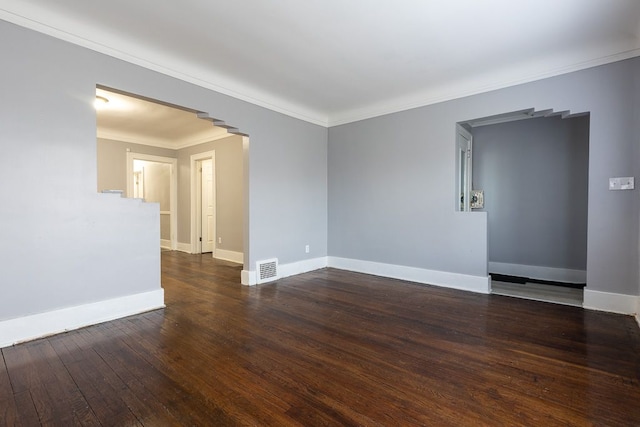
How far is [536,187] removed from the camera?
15.3 feet

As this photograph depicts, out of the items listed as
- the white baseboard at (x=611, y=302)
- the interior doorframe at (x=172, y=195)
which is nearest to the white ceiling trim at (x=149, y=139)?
the interior doorframe at (x=172, y=195)

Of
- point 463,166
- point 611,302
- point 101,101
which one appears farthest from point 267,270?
point 611,302

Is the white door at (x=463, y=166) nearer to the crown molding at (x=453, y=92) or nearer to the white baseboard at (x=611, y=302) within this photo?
the crown molding at (x=453, y=92)

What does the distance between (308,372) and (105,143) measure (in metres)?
6.46

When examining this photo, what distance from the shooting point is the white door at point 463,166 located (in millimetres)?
4152

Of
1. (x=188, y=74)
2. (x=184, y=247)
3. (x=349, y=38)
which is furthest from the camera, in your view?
(x=184, y=247)

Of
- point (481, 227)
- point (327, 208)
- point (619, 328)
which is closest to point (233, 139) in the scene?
point (327, 208)

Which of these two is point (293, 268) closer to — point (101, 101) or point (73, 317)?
point (73, 317)

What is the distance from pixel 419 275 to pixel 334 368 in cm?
268

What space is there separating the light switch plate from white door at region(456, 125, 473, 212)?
1518 mm

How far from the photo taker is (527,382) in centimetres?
184

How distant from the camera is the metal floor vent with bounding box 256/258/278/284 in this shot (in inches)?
167

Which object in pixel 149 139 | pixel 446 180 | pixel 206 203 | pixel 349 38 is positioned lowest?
pixel 206 203

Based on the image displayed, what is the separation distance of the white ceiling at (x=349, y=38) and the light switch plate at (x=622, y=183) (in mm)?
1200
